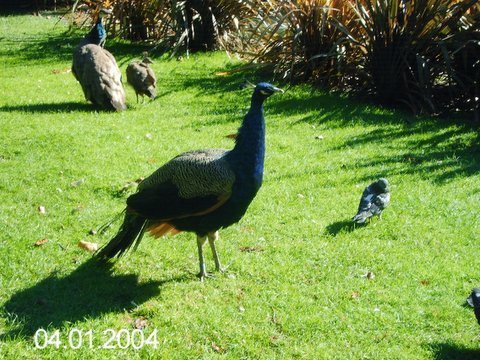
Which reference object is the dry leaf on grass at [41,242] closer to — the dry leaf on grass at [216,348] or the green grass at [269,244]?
the green grass at [269,244]

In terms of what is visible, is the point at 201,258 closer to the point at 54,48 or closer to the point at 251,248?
the point at 251,248

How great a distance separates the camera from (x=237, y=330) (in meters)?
3.89

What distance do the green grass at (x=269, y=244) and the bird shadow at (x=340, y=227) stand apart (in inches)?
0.8

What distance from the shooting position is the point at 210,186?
13.4 feet

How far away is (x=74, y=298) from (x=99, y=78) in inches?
191

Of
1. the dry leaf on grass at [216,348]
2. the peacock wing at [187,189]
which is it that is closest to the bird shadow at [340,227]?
the peacock wing at [187,189]

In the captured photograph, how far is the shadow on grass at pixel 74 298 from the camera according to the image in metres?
3.93

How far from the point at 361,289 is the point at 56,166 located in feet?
12.2

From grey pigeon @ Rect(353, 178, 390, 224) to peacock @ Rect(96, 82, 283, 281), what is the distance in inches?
54.2

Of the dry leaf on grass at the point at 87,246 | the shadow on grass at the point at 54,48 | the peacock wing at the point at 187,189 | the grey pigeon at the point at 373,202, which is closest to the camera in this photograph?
the peacock wing at the point at 187,189

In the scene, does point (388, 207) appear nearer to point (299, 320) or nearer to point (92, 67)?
point (299, 320)

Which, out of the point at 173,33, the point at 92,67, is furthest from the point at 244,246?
the point at 173,33

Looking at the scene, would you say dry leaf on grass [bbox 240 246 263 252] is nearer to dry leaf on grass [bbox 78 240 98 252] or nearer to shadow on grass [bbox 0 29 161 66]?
dry leaf on grass [bbox 78 240 98 252]

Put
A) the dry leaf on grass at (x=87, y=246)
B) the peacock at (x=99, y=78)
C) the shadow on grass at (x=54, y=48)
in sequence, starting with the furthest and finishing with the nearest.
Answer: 1. the shadow on grass at (x=54, y=48)
2. the peacock at (x=99, y=78)
3. the dry leaf on grass at (x=87, y=246)
